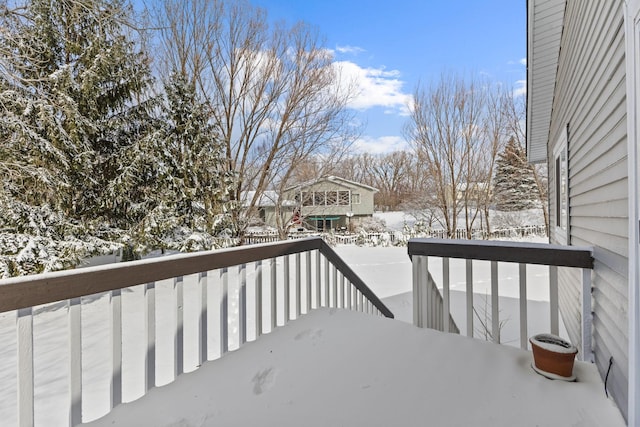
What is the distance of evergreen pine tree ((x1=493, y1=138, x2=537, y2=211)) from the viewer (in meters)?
17.3

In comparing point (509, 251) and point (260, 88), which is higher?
point (260, 88)

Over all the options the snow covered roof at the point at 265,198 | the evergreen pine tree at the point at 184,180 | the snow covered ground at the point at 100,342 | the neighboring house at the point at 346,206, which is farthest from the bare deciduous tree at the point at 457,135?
the evergreen pine tree at the point at 184,180

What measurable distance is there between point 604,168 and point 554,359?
136 centimetres

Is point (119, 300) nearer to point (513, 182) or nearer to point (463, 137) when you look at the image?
point (463, 137)

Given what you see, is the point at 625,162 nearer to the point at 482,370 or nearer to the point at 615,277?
the point at 615,277

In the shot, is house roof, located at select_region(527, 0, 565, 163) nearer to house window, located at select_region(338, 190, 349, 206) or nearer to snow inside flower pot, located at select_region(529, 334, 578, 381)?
snow inside flower pot, located at select_region(529, 334, 578, 381)

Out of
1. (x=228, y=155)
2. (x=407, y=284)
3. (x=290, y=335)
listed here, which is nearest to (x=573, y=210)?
(x=290, y=335)

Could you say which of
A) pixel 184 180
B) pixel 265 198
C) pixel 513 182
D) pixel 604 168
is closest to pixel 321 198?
pixel 265 198

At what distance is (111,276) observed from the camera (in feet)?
5.35

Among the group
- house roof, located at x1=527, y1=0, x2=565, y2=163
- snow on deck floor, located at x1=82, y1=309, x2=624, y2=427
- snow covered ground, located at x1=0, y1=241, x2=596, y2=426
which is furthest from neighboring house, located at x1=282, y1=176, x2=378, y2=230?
snow on deck floor, located at x1=82, y1=309, x2=624, y2=427

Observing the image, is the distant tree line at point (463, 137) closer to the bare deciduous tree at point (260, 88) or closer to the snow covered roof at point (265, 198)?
the snow covered roof at point (265, 198)

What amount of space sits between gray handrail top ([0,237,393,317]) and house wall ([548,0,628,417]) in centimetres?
207

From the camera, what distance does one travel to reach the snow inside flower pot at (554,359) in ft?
5.79

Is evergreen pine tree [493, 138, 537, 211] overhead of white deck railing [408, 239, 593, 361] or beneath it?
overhead
